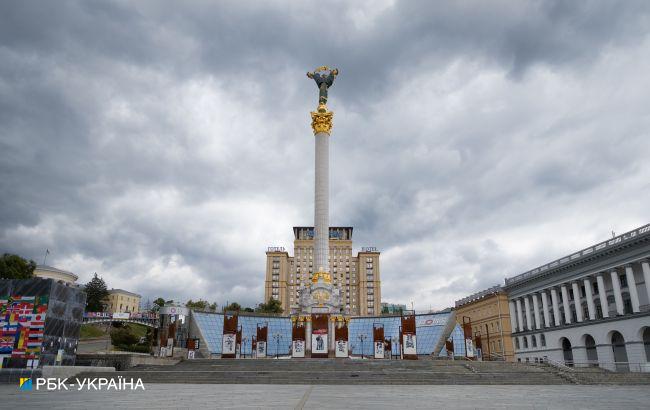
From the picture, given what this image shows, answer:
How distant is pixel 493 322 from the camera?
269 ft

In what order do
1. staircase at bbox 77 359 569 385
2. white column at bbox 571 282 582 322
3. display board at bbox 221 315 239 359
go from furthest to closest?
white column at bbox 571 282 582 322
display board at bbox 221 315 239 359
staircase at bbox 77 359 569 385

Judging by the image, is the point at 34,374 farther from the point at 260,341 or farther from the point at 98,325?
the point at 98,325

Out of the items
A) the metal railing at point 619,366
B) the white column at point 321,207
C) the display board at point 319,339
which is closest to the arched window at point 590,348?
the metal railing at point 619,366

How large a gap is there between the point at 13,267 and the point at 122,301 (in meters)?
96.5

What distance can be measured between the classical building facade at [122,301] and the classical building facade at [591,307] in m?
123

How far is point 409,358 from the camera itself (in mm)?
51188

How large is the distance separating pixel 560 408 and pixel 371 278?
15306 cm

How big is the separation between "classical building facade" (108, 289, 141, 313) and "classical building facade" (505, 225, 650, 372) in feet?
403

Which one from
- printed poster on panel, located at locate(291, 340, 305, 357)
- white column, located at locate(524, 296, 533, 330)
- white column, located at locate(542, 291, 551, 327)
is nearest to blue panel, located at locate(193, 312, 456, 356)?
white column, located at locate(524, 296, 533, 330)

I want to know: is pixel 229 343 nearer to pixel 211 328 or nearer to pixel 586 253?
pixel 211 328

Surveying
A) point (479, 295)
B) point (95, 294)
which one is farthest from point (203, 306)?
point (479, 295)

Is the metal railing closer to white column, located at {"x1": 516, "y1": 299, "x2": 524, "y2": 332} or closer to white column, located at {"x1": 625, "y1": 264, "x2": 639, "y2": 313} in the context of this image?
white column, located at {"x1": 625, "y1": 264, "x2": 639, "y2": 313}

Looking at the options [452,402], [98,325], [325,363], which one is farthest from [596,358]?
[98,325]

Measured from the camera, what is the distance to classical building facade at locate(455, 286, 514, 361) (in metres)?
78.2
